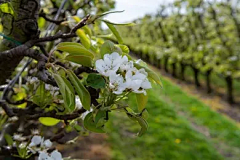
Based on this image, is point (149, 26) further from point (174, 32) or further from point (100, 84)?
point (100, 84)

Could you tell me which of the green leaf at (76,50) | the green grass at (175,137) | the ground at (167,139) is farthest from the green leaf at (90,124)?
the green grass at (175,137)

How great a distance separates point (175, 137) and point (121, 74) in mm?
4053

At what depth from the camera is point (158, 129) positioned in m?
4.72

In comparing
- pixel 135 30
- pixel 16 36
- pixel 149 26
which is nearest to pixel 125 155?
pixel 16 36

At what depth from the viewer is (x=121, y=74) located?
2.04 feet

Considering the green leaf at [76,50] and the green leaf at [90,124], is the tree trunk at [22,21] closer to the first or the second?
the green leaf at [76,50]

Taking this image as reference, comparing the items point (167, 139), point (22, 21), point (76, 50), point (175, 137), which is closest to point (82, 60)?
point (76, 50)

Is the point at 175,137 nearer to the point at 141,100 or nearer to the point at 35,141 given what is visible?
the point at 35,141

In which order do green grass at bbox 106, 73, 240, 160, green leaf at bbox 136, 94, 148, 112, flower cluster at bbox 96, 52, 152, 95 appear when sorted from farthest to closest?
green grass at bbox 106, 73, 240, 160 < green leaf at bbox 136, 94, 148, 112 < flower cluster at bbox 96, 52, 152, 95

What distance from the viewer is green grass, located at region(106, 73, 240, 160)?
379 cm

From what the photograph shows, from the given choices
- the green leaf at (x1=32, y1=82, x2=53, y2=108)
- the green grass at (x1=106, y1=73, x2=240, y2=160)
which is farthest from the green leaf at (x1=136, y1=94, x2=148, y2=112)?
the green grass at (x1=106, y1=73, x2=240, y2=160)

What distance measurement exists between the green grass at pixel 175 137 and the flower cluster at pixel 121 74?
9.19ft

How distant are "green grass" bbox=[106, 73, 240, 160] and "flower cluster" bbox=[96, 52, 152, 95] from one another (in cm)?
280

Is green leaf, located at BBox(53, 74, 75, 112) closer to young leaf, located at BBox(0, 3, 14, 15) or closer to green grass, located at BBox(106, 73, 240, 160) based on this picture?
young leaf, located at BBox(0, 3, 14, 15)
